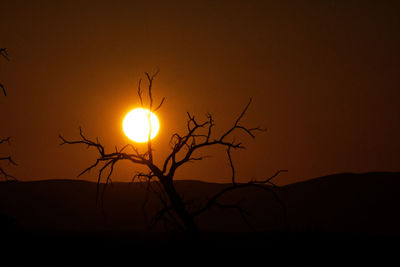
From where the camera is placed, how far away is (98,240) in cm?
1085

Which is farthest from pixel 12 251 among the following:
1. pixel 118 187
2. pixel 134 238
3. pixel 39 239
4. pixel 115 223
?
pixel 118 187

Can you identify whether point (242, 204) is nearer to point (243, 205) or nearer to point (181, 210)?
point (243, 205)

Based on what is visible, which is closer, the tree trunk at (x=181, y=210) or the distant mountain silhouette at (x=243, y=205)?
the tree trunk at (x=181, y=210)

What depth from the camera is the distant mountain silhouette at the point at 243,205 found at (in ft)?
88.5

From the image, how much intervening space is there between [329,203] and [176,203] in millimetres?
21123

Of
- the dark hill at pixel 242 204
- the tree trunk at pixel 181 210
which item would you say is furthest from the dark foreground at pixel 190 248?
the dark hill at pixel 242 204

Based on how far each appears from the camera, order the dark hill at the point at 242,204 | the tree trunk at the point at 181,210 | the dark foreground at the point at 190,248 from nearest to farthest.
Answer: the dark foreground at the point at 190,248, the tree trunk at the point at 181,210, the dark hill at the point at 242,204

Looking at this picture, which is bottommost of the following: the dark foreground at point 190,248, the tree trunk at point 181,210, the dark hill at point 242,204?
the dark foreground at point 190,248

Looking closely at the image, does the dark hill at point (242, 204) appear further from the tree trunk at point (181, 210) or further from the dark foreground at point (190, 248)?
the tree trunk at point (181, 210)

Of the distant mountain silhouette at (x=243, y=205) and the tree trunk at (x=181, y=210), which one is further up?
the distant mountain silhouette at (x=243, y=205)

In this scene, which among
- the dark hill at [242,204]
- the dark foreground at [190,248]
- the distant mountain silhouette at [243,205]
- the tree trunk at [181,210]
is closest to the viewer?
the dark foreground at [190,248]

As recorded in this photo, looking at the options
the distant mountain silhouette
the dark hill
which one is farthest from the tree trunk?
the distant mountain silhouette

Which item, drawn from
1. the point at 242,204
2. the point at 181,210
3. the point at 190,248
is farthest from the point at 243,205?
the point at 190,248

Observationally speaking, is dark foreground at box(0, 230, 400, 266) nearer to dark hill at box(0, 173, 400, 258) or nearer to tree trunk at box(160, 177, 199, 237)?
tree trunk at box(160, 177, 199, 237)
